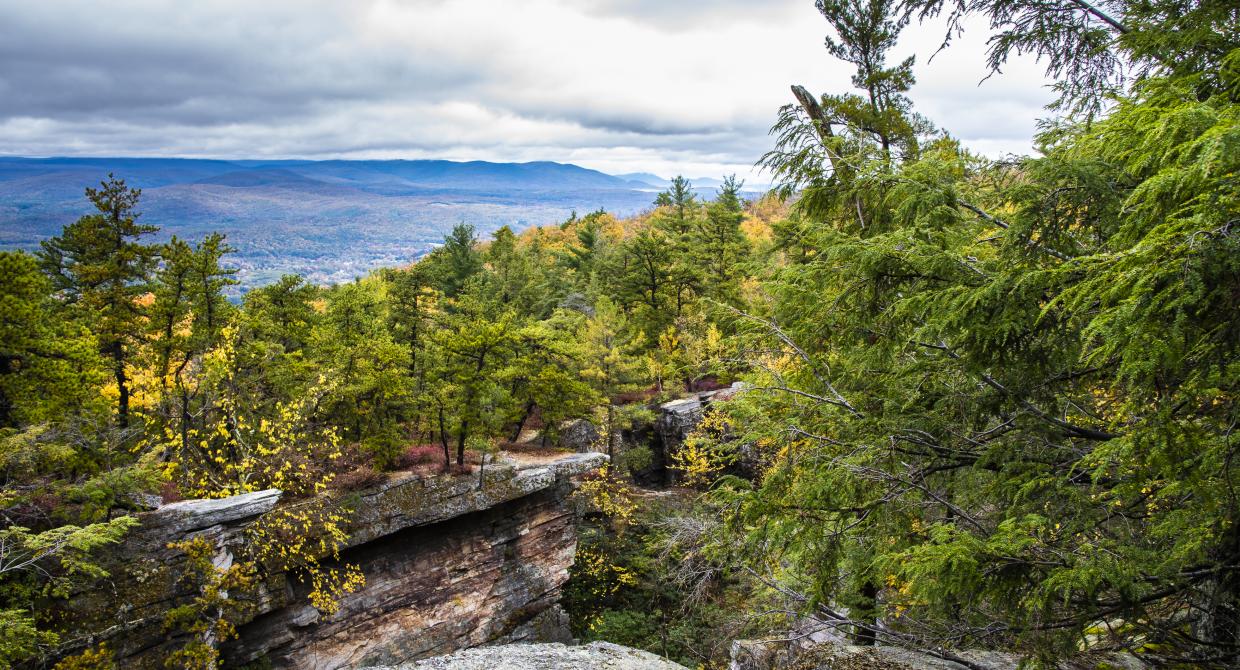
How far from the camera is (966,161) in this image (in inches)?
212

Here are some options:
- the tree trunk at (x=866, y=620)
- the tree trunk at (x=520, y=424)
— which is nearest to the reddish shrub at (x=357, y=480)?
the tree trunk at (x=520, y=424)

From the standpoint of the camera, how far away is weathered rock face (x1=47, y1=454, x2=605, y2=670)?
40.9ft

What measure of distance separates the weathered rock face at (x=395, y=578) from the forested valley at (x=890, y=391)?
2.09ft

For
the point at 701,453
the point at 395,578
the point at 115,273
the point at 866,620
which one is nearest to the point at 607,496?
the point at 701,453

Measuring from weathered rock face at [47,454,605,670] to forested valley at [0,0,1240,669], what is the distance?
637mm

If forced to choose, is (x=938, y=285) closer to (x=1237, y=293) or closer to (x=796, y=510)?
(x=1237, y=293)

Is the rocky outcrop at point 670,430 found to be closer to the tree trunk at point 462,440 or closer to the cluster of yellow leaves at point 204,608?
the tree trunk at point 462,440

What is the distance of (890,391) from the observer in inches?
222

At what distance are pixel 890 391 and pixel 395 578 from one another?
16.3m

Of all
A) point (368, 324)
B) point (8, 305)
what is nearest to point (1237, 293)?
point (8, 305)

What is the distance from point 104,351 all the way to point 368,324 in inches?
293

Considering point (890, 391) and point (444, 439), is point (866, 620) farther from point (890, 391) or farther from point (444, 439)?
point (444, 439)

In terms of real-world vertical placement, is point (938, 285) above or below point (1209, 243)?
below

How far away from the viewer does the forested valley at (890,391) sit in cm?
332
